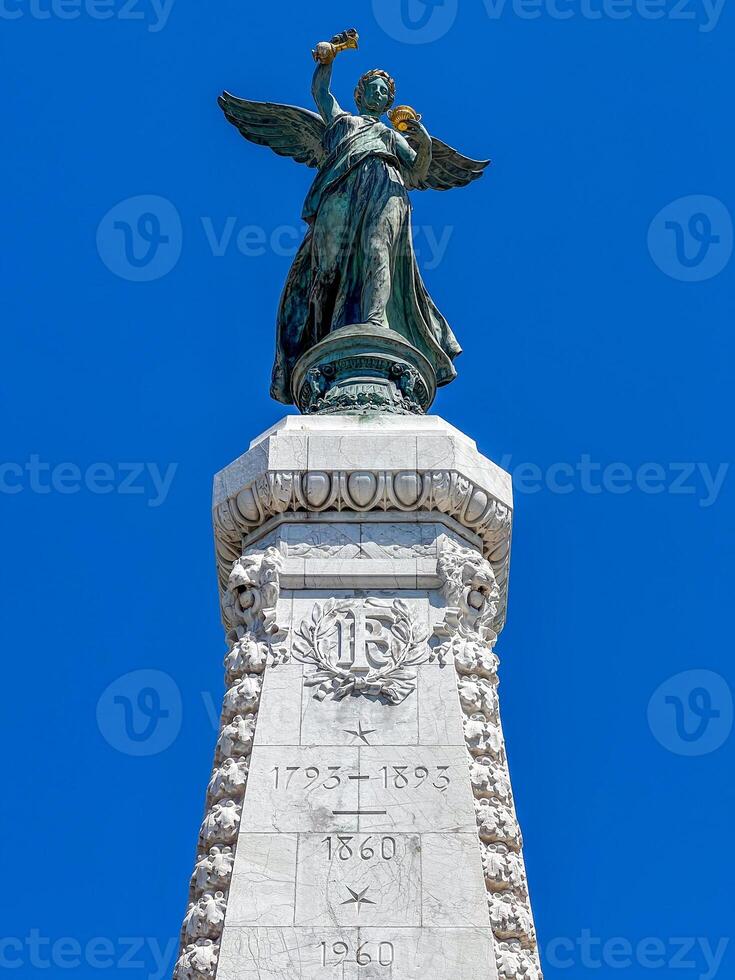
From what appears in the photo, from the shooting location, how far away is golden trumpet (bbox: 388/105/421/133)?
1839cm

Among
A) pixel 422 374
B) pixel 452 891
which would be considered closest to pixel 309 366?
pixel 422 374

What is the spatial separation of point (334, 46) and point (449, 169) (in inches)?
86.3

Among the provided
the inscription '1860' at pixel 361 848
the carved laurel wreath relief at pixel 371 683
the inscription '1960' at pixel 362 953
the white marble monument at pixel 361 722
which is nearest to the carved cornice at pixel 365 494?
the white marble monument at pixel 361 722

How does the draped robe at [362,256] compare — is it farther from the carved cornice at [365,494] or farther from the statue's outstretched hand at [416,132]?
the carved cornice at [365,494]

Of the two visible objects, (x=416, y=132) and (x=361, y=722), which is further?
(x=416, y=132)

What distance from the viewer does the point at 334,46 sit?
18344mm

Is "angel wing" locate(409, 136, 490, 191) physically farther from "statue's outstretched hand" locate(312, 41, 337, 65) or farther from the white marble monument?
the white marble monument

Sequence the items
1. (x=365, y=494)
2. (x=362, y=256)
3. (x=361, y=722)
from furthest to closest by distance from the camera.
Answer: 1. (x=362, y=256)
2. (x=365, y=494)
3. (x=361, y=722)

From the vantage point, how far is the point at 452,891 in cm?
1261

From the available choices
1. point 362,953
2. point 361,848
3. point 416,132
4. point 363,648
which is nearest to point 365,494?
point 363,648

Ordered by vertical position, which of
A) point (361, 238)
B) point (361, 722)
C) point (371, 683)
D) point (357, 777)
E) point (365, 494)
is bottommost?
point (357, 777)

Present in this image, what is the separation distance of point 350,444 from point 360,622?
5.44ft

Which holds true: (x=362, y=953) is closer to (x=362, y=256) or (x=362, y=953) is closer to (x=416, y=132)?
(x=362, y=256)

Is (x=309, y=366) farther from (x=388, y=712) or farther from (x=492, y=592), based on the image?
(x=388, y=712)
